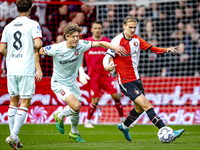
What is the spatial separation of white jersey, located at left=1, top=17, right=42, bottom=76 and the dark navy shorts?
6.12ft

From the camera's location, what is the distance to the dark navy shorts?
6191 mm

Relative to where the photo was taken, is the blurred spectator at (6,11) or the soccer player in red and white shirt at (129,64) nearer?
the soccer player in red and white shirt at (129,64)

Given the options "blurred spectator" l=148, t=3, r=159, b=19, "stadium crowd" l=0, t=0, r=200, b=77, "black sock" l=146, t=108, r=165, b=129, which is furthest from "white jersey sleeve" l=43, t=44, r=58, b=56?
"blurred spectator" l=148, t=3, r=159, b=19

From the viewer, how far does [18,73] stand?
5.26m

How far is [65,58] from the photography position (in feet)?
20.7

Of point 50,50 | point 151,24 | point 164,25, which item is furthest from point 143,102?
point 164,25

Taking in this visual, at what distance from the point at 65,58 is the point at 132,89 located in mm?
1343

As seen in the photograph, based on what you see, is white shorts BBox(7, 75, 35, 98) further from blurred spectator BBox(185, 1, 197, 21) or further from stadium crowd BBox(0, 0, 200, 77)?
Answer: blurred spectator BBox(185, 1, 197, 21)

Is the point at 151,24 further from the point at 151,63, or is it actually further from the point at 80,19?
the point at 80,19

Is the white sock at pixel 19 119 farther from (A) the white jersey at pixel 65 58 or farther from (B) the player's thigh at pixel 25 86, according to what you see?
(A) the white jersey at pixel 65 58

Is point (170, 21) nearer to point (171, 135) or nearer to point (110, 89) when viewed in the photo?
point (110, 89)

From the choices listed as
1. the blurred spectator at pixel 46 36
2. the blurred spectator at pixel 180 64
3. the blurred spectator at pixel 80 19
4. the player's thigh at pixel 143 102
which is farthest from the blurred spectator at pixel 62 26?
the player's thigh at pixel 143 102

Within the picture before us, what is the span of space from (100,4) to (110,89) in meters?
3.71

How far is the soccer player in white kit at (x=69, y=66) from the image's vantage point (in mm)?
6184
